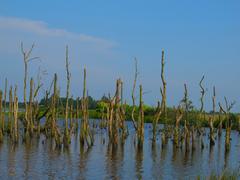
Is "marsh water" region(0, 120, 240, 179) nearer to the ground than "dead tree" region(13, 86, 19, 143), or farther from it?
nearer to the ground

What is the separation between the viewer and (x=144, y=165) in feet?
→ 68.6

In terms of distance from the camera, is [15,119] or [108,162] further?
[15,119]

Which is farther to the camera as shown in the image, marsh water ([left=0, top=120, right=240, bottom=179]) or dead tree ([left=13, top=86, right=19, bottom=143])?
dead tree ([left=13, top=86, right=19, bottom=143])

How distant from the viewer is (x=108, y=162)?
69.4ft

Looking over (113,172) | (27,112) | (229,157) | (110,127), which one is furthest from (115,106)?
(113,172)

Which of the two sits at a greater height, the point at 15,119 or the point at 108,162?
the point at 15,119

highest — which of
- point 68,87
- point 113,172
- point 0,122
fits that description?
point 68,87

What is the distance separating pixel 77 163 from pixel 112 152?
17.7ft

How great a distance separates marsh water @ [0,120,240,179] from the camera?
17359 millimetres

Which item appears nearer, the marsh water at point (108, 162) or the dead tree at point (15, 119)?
the marsh water at point (108, 162)

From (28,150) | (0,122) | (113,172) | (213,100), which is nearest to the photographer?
(113,172)

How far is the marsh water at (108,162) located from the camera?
17359mm

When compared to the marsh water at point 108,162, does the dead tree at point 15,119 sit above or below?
above

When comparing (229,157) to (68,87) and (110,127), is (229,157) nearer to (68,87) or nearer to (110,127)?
(110,127)
